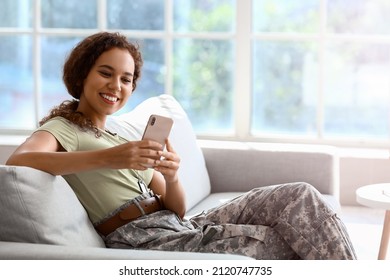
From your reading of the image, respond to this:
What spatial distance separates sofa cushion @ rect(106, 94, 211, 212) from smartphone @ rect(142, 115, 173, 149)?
3.14 feet

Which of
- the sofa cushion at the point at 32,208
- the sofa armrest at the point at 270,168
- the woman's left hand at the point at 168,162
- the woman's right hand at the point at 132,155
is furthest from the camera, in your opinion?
the sofa armrest at the point at 270,168

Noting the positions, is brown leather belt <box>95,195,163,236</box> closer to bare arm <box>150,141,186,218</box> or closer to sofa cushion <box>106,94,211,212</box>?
bare arm <box>150,141,186,218</box>

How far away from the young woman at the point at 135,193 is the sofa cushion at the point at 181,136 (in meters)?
0.63

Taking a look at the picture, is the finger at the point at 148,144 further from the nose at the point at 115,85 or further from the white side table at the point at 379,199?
the white side table at the point at 379,199

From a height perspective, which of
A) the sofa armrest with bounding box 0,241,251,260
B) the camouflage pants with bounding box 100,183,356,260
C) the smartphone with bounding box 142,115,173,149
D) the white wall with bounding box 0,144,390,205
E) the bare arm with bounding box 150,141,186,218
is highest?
the smartphone with bounding box 142,115,173,149

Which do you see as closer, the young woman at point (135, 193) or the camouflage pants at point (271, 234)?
the young woman at point (135, 193)

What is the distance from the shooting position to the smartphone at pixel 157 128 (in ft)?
7.70

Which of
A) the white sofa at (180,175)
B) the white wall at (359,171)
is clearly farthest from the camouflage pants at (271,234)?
the white wall at (359,171)

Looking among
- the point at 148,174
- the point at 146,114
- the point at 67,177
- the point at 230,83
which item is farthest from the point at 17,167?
the point at 230,83

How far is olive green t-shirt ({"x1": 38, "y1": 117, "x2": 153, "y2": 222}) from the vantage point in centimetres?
253

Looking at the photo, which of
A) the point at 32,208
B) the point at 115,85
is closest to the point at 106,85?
the point at 115,85

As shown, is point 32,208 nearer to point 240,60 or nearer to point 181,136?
point 181,136

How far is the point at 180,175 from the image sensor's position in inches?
141

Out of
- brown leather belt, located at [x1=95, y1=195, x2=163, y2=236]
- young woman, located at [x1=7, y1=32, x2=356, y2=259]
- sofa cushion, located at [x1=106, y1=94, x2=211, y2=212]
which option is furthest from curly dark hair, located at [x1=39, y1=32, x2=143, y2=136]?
sofa cushion, located at [x1=106, y1=94, x2=211, y2=212]
